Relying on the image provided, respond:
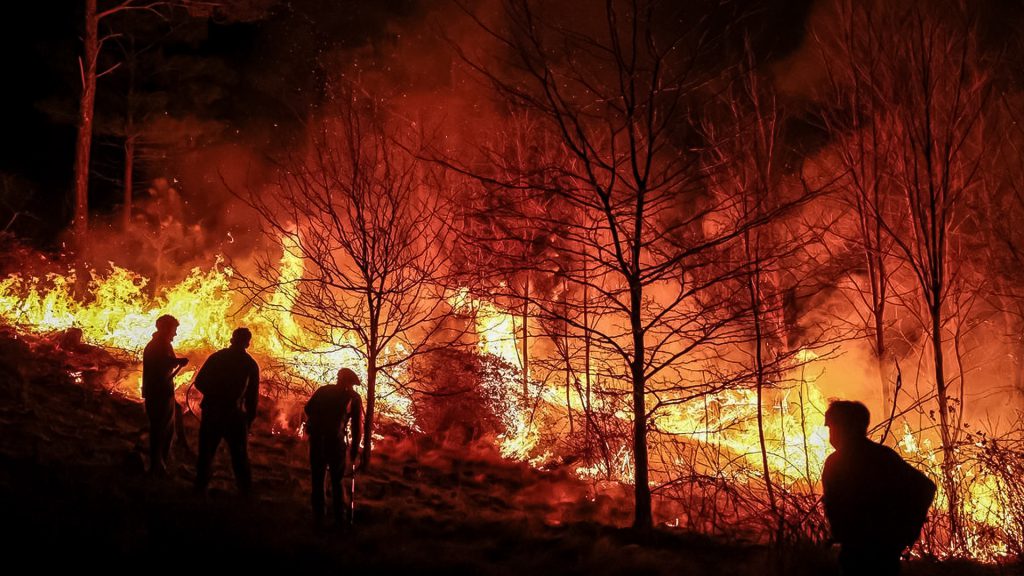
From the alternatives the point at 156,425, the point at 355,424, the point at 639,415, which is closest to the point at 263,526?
the point at 355,424

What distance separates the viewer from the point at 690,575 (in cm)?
546

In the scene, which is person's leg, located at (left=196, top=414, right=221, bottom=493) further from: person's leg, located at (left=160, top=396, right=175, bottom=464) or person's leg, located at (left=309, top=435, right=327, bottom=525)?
person's leg, located at (left=309, top=435, right=327, bottom=525)

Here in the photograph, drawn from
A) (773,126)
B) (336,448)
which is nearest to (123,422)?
(336,448)

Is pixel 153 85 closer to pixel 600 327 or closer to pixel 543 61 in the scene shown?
pixel 600 327

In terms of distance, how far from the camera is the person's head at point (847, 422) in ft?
13.1

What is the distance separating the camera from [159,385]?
7.37 meters

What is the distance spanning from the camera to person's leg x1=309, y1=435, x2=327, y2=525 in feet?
21.6

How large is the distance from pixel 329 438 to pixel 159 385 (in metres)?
2.11

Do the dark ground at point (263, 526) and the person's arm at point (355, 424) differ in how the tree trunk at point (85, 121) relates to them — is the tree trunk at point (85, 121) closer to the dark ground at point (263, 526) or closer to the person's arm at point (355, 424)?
the dark ground at point (263, 526)

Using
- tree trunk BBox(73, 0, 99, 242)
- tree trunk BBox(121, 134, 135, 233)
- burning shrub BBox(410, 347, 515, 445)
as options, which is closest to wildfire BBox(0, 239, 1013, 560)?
burning shrub BBox(410, 347, 515, 445)

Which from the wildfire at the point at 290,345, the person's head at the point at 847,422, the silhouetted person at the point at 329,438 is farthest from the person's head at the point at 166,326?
the person's head at the point at 847,422

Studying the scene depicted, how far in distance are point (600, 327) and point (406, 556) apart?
15.9 metres

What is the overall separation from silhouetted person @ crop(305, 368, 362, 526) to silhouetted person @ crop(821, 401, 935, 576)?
13.5 ft

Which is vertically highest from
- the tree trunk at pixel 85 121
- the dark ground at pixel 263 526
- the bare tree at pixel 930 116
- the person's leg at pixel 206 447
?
the tree trunk at pixel 85 121
